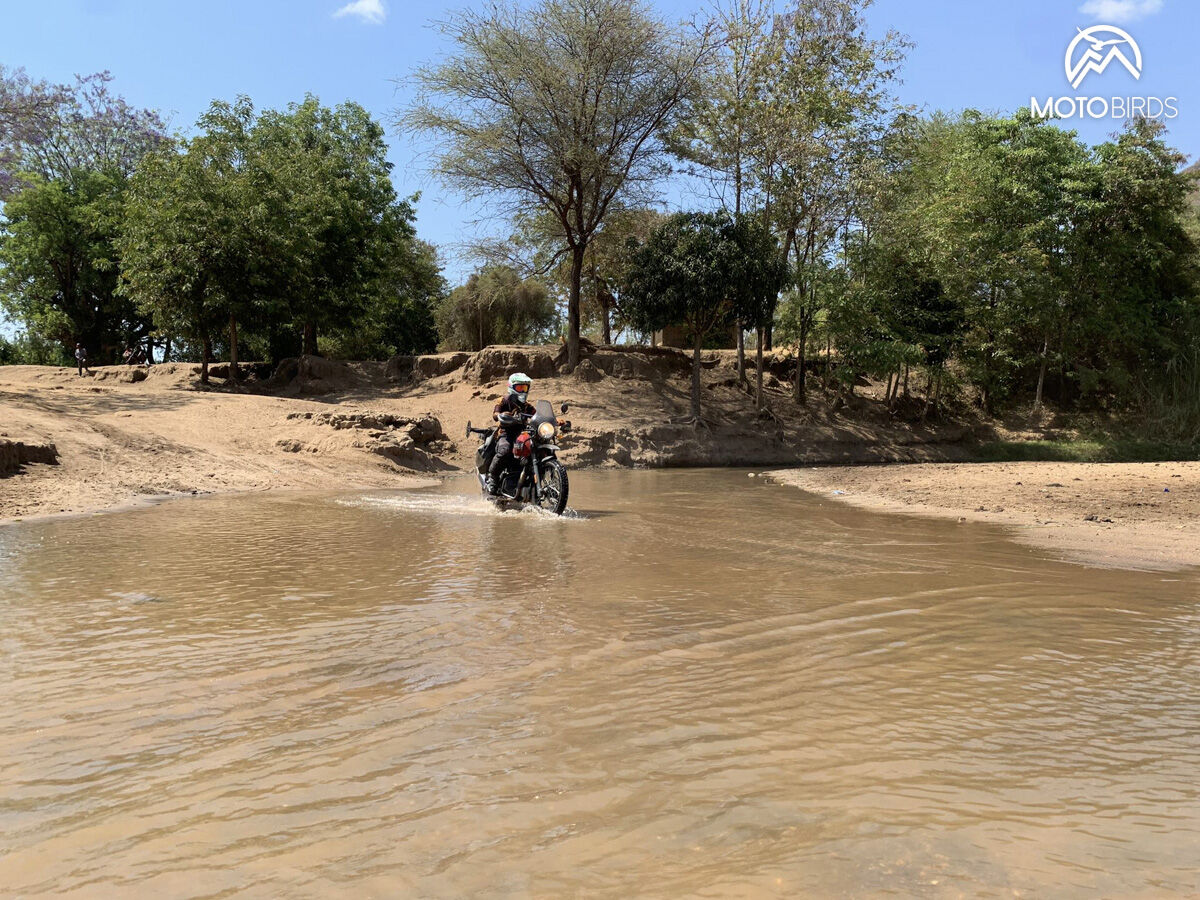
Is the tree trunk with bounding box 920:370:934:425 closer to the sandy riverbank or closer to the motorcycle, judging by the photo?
the sandy riverbank

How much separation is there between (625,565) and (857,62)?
87.2ft

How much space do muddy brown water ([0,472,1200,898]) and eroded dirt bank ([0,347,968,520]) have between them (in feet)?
21.5

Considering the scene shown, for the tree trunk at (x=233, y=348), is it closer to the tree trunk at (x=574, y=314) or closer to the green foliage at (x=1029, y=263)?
the tree trunk at (x=574, y=314)

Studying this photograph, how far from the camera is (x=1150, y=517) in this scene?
987cm

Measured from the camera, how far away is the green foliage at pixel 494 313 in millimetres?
39750

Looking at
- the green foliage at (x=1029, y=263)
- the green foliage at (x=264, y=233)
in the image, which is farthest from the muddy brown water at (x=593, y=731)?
the green foliage at (x=1029, y=263)

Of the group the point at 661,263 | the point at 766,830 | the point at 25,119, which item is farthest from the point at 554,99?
the point at 766,830

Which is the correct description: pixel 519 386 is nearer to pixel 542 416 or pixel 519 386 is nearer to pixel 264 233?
pixel 542 416

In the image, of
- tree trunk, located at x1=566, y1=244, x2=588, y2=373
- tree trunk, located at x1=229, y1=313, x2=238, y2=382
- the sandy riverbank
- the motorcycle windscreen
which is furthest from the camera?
tree trunk, located at x1=566, y1=244, x2=588, y2=373

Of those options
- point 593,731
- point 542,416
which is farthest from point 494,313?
point 593,731

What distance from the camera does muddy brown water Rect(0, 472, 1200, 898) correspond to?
2.25 meters

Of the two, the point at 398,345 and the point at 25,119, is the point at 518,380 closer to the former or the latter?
the point at 25,119

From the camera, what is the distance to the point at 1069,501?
11.4 metres

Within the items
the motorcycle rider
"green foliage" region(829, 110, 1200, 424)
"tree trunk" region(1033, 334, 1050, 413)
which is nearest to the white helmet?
the motorcycle rider
